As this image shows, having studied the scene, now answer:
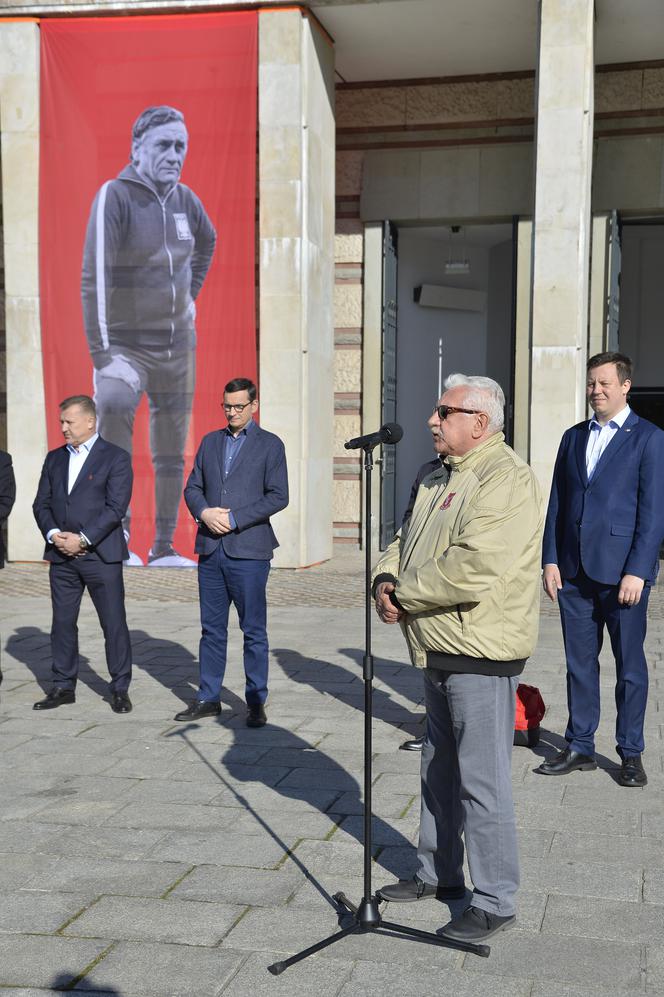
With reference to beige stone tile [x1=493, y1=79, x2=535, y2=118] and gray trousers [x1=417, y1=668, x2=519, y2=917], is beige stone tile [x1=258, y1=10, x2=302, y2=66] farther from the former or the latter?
gray trousers [x1=417, y1=668, x2=519, y2=917]

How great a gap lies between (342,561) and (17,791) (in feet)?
33.1

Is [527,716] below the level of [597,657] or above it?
below

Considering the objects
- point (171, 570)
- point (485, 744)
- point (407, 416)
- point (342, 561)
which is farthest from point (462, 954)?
point (407, 416)

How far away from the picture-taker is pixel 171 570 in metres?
14.1

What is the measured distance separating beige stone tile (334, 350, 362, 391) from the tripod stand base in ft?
43.1

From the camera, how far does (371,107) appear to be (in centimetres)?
1658

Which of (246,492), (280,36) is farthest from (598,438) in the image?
(280,36)

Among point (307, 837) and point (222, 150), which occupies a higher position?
point (222, 150)

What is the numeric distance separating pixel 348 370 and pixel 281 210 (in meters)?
3.40

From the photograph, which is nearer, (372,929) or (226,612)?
(372,929)

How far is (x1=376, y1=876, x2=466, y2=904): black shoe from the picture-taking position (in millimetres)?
4035

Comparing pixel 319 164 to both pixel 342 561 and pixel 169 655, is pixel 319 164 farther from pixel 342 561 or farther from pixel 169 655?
pixel 169 655

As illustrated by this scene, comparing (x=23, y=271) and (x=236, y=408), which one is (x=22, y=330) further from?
(x=236, y=408)

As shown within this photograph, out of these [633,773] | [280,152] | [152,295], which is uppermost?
[280,152]
